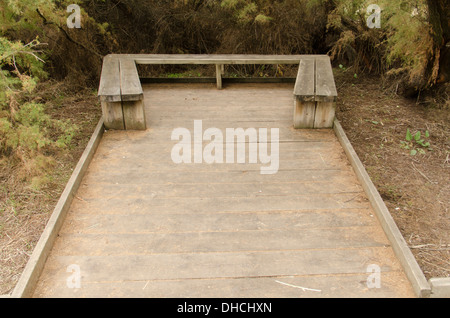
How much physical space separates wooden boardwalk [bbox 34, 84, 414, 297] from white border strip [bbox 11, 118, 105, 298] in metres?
0.05

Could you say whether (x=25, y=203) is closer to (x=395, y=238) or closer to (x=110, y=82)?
(x=110, y=82)

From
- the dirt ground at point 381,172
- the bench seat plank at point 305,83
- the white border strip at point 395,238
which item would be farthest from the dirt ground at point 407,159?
the bench seat plank at point 305,83

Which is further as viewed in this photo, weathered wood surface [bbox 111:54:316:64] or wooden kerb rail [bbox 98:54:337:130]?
weathered wood surface [bbox 111:54:316:64]

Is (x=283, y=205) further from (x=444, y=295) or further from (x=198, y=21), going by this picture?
(x=198, y=21)

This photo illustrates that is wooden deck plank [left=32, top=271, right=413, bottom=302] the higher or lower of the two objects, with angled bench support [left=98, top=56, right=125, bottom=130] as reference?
lower

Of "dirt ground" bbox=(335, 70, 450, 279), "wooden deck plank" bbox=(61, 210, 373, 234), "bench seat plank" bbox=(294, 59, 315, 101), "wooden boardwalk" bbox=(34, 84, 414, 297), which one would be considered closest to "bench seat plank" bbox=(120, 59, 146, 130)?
"wooden boardwalk" bbox=(34, 84, 414, 297)

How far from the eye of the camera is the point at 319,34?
6496 millimetres

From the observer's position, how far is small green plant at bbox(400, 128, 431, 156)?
4.09 metres

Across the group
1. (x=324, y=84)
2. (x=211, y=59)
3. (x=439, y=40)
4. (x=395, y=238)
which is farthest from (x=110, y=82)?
(x=439, y=40)

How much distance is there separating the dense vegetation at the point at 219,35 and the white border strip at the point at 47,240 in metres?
0.80

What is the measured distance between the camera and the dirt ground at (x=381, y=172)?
2.75m

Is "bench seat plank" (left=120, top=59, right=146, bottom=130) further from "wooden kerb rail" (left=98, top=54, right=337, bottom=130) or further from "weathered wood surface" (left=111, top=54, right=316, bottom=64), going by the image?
"weathered wood surface" (left=111, top=54, right=316, bottom=64)

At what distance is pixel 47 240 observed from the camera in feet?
8.18

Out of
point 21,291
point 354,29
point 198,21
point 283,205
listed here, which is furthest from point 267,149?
point 198,21
